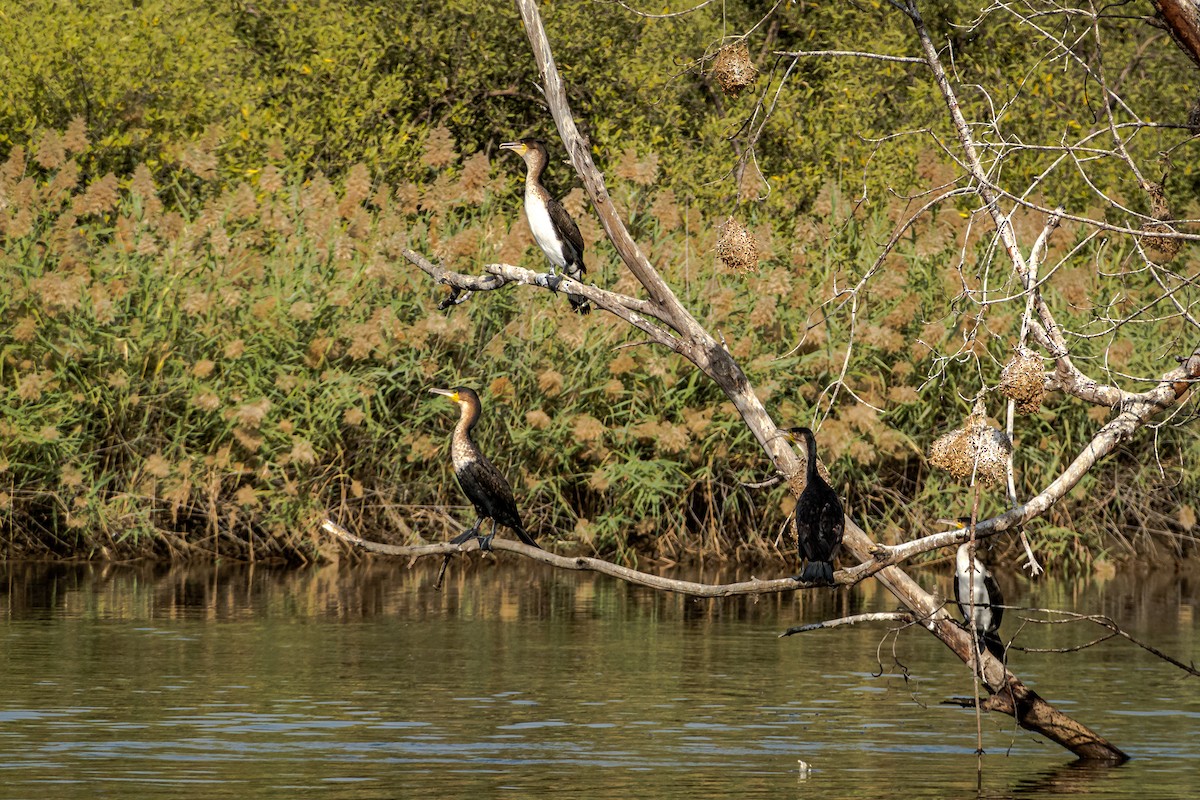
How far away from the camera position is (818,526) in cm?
847

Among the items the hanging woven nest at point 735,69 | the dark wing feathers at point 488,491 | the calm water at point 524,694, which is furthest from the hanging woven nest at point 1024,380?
the dark wing feathers at point 488,491

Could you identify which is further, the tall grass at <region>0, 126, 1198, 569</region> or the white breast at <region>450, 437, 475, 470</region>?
the tall grass at <region>0, 126, 1198, 569</region>

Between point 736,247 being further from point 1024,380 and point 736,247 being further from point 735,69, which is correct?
point 1024,380

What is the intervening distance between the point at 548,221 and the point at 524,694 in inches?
113

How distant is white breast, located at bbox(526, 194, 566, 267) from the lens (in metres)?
12.1

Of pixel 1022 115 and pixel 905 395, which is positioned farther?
pixel 1022 115

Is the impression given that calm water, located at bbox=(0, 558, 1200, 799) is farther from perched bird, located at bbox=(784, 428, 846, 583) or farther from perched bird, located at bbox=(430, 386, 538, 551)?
perched bird, located at bbox=(430, 386, 538, 551)

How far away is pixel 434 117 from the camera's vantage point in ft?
81.0

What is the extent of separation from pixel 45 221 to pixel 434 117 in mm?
8753

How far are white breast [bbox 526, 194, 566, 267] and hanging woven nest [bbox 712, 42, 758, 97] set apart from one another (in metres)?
4.70

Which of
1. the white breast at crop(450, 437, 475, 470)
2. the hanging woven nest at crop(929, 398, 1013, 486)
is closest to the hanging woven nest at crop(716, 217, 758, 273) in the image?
the hanging woven nest at crop(929, 398, 1013, 486)

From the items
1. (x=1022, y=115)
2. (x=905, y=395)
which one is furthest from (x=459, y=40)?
(x=905, y=395)

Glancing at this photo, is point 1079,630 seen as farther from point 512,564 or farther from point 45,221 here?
point 45,221

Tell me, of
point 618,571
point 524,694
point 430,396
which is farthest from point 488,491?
point 430,396
